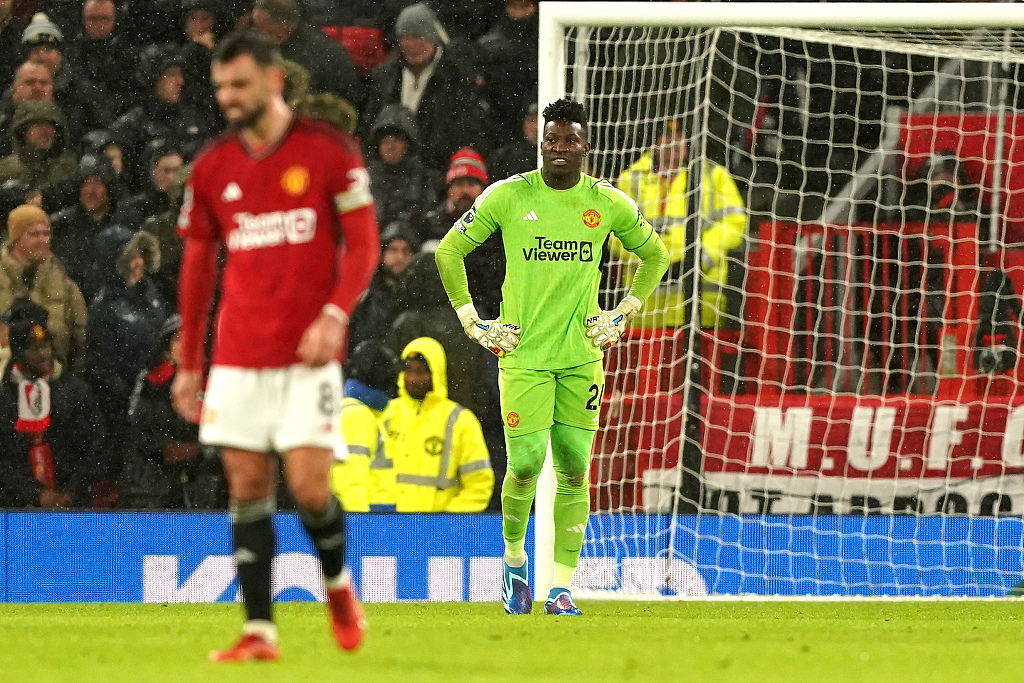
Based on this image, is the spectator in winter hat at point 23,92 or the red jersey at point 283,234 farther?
the spectator in winter hat at point 23,92

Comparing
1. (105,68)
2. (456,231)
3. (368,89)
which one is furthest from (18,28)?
(456,231)

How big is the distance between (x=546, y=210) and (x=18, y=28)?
393 cm

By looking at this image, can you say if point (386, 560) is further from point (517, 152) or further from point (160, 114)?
point (160, 114)

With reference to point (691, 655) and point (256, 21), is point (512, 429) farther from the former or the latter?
point (256, 21)

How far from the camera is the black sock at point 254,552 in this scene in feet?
13.1

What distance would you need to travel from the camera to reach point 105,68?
28.6 ft

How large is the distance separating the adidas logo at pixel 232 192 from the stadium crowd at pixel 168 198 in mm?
4362

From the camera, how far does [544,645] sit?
4.95 metres

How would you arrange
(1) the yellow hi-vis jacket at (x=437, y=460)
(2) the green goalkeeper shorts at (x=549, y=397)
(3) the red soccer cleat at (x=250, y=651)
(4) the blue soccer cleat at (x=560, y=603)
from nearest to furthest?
(3) the red soccer cleat at (x=250, y=651)
(2) the green goalkeeper shorts at (x=549, y=397)
(4) the blue soccer cleat at (x=560, y=603)
(1) the yellow hi-vis jacket at (x=437, y=460)

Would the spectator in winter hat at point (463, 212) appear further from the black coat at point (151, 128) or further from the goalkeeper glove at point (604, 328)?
the goalkeeper glove at point (604, 328)

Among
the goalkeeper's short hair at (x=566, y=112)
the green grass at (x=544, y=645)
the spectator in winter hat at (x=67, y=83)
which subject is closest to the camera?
the green grass at (x=544, y=645)

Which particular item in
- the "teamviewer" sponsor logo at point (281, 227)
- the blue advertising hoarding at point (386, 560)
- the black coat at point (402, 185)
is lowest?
the blue advertising hoarding at point (386, 560)

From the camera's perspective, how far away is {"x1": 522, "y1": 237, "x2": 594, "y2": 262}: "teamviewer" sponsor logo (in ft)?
20.9

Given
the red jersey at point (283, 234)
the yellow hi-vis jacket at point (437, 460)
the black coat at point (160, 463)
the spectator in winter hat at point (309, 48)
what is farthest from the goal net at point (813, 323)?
the red jersey at point (283, 234)
